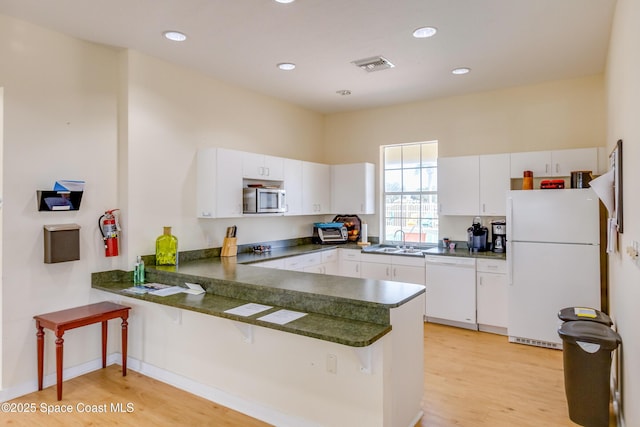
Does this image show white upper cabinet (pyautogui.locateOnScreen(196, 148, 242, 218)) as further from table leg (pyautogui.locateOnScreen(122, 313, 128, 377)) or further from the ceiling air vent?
the ceiling air vent

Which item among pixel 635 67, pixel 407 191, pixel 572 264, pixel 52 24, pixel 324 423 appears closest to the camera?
pixel 635 67

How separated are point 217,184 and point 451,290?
2.94 m

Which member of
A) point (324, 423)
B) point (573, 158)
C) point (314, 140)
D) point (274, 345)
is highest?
point (314, 140)

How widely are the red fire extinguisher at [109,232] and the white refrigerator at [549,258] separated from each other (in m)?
3.88

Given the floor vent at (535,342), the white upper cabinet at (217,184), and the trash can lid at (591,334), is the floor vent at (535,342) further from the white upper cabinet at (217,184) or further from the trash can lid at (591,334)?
the white upper cabinet at (217,184)

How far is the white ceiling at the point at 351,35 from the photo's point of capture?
2.81 metres

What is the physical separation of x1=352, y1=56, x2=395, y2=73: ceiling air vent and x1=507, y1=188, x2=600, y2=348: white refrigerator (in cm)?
189

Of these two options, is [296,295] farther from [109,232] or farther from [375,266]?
[375,266]

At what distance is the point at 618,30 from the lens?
2697 millimetres

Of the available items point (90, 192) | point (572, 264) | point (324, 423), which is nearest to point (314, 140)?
point (90, 192)

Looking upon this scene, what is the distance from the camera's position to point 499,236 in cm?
468

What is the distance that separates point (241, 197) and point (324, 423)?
2552mm

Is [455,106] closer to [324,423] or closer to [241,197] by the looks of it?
[241,197]

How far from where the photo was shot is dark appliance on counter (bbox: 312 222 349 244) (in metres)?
5.70
